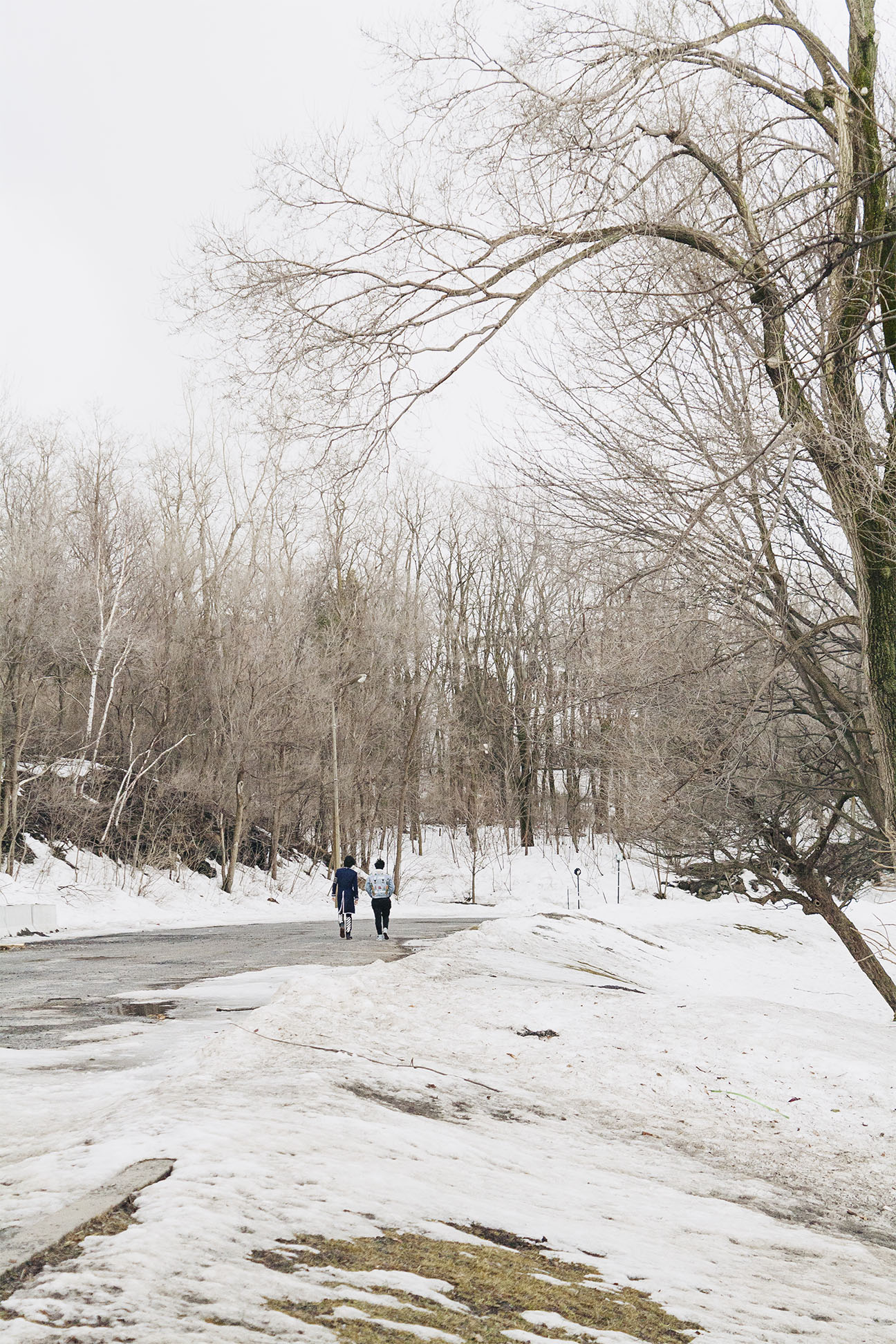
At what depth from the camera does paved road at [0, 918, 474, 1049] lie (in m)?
9.29

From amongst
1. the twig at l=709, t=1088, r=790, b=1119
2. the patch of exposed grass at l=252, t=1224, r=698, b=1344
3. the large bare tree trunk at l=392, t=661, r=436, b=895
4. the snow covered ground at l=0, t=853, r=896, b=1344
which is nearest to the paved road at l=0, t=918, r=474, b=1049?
the snow covered ground at l=0, t=853, r=896, b=1344

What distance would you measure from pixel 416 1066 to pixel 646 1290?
378cm

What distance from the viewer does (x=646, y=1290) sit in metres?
3.60

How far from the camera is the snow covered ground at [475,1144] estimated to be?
11.0 feet

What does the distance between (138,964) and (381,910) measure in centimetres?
574

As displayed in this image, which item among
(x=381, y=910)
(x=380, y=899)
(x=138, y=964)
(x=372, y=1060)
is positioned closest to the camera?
(x=372, y=1060)

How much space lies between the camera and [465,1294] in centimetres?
329

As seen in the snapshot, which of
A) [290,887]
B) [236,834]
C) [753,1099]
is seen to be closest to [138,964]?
[753,1099]

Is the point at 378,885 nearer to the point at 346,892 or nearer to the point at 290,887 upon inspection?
the point at 346,892

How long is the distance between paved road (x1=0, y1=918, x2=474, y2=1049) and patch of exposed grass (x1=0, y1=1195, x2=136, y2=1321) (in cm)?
456

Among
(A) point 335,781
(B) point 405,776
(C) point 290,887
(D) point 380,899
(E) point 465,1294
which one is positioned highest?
(B) point 405,776

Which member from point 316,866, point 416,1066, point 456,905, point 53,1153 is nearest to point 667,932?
point 456,905

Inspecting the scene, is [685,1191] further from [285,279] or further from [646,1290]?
[285,279]

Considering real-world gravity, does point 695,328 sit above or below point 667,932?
above
